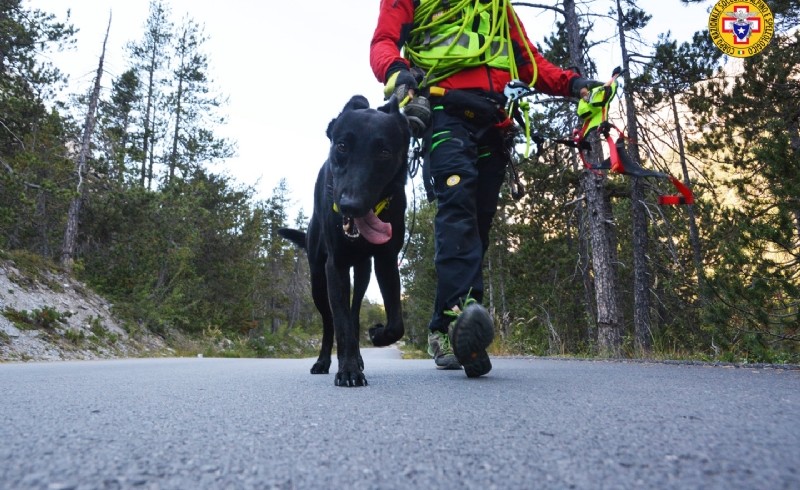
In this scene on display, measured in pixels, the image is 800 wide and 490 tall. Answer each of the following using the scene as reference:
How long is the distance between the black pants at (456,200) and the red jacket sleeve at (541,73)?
0.61m

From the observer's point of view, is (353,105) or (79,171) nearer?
(353,105)

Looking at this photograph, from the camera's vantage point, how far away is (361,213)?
8.19 feet

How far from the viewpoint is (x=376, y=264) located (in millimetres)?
3352

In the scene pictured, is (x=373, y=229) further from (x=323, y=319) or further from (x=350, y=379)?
(x=323, y=319)

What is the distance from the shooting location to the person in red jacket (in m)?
2.74

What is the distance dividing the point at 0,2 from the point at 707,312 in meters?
19.5

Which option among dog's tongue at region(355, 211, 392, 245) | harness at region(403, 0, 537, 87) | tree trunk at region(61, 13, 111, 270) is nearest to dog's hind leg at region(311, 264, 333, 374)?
dog's tongue at region(355, 211, 392, 245)

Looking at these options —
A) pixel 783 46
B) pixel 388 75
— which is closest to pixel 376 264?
pixel 388 75

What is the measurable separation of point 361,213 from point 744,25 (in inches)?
334

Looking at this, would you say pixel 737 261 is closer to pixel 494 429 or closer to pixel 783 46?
pixel 783 46

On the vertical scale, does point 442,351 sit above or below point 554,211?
below

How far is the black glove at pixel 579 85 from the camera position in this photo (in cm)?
317

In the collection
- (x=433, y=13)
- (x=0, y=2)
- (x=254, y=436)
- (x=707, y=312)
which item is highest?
(x=0, y=2)

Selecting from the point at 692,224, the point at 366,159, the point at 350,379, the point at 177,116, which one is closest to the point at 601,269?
the point at 366,159
